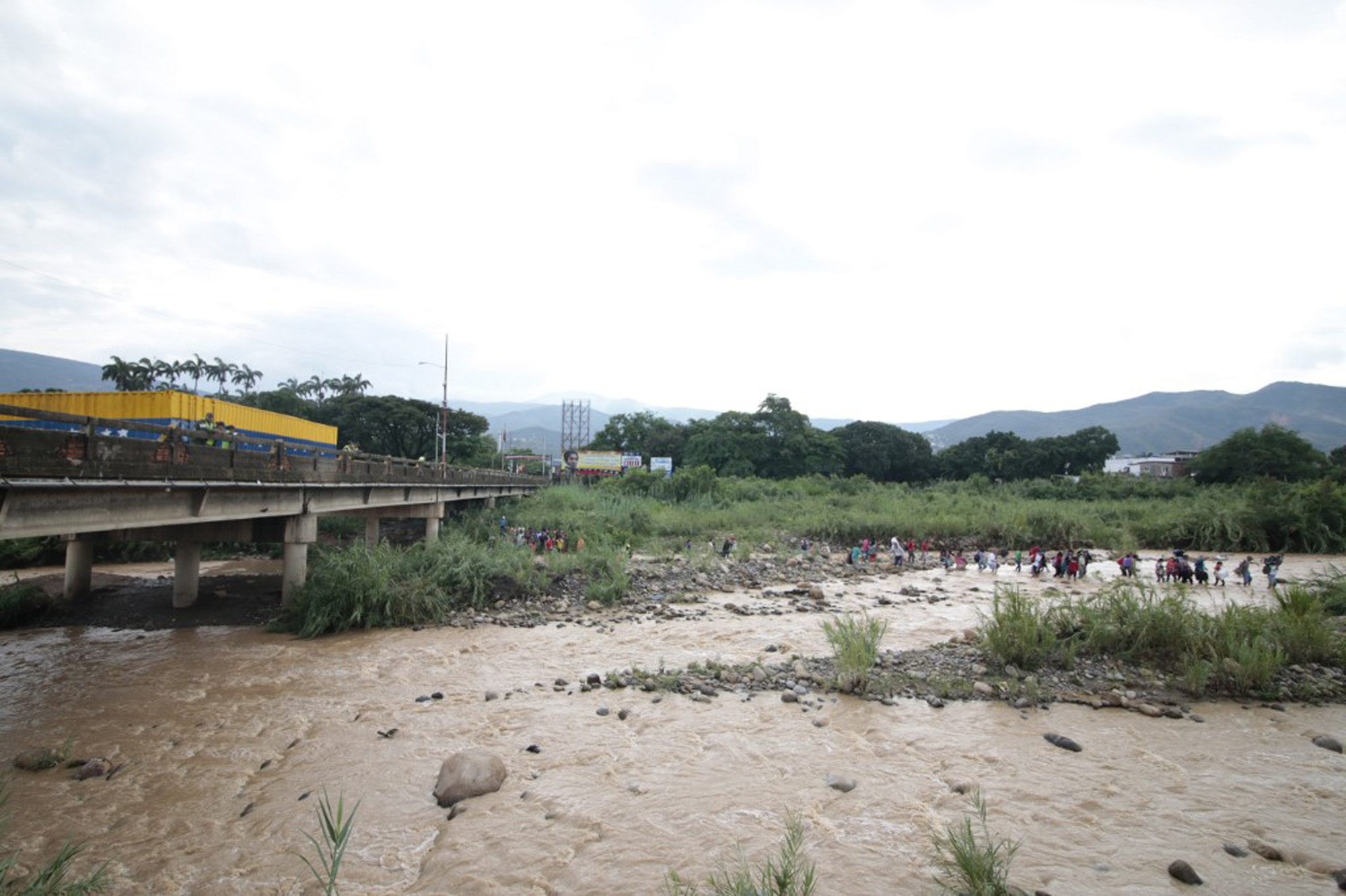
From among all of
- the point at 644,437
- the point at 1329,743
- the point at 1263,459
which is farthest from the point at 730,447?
the point at 1329,743

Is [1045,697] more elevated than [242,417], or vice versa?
[242,417]

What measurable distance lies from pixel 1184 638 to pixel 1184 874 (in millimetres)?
7145

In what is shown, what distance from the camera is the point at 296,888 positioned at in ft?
19.2

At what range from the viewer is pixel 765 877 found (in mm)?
5055

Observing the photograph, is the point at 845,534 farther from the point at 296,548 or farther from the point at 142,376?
the point at 142,376

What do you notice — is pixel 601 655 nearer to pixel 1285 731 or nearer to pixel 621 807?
pixel 621 807

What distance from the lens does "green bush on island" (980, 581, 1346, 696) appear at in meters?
10.1

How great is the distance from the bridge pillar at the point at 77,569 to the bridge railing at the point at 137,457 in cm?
398

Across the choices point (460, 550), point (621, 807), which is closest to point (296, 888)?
point (621, 807)

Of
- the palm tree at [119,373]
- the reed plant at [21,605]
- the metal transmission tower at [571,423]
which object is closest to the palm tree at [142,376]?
the palm tree at [119,373]

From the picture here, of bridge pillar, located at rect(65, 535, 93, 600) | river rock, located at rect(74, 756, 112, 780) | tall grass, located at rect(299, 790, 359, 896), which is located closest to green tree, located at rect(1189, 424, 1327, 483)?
tall grass, located at rect(299, 790, 359, 896)

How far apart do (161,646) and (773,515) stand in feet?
99.0

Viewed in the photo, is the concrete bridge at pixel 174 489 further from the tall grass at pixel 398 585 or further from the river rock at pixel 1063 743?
the river rock at pixel 1063 743

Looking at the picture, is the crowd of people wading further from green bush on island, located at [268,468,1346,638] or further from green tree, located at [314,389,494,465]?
green tree, located at [314,389,494,465]
